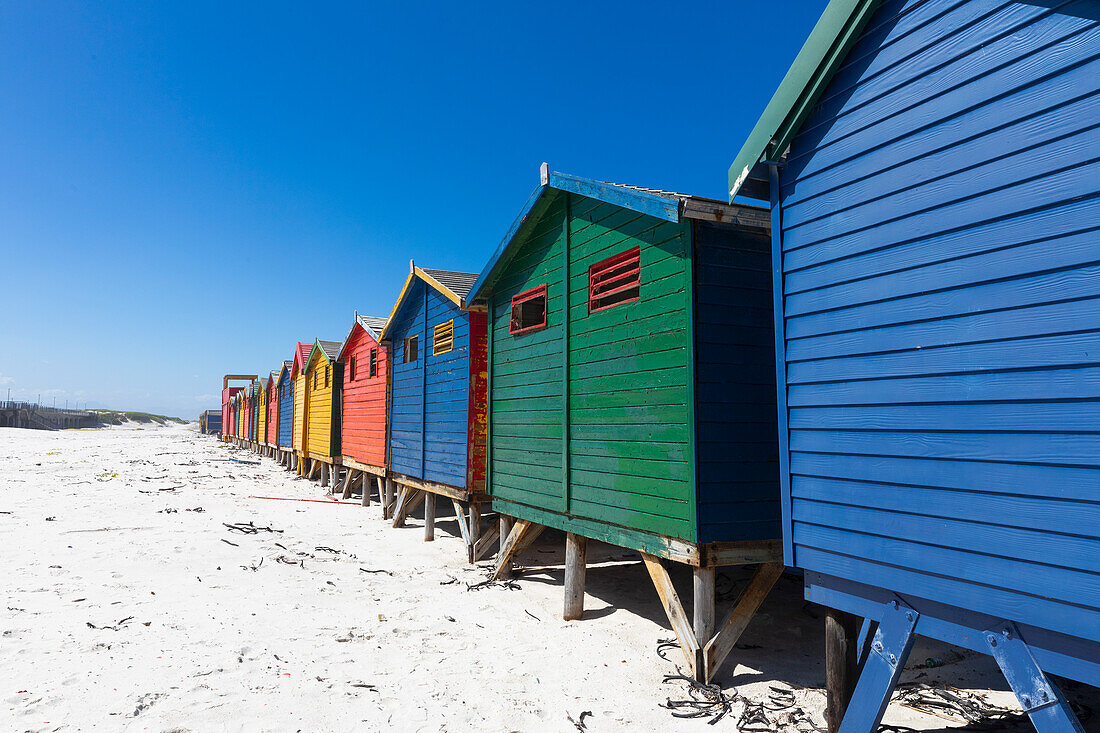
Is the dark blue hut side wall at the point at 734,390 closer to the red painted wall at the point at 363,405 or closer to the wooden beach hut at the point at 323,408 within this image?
the red painted wall at the point at 363,405

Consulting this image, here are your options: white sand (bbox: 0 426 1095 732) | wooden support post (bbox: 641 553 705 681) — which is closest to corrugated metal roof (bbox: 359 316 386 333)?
white sand (bbox: 0 426 1095 732)

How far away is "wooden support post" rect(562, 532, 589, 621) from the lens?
25.2 ft

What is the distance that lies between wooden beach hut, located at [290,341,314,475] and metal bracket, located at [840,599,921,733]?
23976mm

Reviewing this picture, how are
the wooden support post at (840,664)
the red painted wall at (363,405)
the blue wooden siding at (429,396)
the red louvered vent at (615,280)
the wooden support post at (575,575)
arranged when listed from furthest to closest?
the red painted wall at (363,405) → the blue wooden siding at (429,396) → the wooden support post at (575,575) → the red louvered vent at (615,280) → the wooden support post at (840,664)

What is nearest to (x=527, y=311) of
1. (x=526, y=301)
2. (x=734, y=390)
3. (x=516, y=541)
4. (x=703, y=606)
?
(x=526, y=301)

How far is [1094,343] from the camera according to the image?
9.77 ft

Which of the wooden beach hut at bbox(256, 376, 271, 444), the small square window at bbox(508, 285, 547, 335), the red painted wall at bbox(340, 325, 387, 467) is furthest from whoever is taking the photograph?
the wooden beach hut at bbox(256, 376, 271, 444)

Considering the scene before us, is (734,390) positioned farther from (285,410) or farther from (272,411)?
(272,411)

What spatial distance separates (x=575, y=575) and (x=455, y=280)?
6.92m

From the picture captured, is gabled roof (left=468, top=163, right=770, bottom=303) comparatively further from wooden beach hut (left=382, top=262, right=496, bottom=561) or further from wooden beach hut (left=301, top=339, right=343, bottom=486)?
wooden beach hut (left=301, top=339, right=343, bottom=486)

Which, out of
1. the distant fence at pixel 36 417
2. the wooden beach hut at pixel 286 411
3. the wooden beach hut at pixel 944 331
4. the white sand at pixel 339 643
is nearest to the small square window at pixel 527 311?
the white sand at pixel 339 643

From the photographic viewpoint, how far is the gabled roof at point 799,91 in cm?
422

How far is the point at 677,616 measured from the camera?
607 centimetres

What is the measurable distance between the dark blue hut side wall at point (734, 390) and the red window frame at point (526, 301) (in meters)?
3.10
